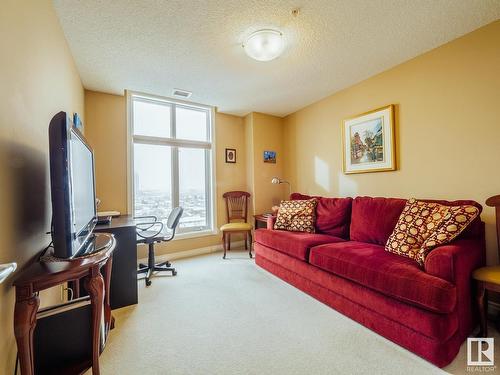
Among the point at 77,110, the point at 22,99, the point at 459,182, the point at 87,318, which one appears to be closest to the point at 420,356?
the point at 459,182

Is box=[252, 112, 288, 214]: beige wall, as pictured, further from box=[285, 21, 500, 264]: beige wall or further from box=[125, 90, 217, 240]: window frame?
box=[285, 21, 500, 264]: beige wall

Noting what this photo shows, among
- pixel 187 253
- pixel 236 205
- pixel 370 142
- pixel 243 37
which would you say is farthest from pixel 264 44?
pixel 187 253

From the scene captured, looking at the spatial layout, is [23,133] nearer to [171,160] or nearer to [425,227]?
[171,160]

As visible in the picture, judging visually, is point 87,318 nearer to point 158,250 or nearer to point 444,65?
point 158,250

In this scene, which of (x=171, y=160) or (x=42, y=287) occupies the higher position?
(x=171, y=160)

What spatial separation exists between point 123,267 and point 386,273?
2.27 meters

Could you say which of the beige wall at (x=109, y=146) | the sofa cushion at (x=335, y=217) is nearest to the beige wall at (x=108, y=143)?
the beige wall at (x=109, y=146)

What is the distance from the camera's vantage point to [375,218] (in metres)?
2.39

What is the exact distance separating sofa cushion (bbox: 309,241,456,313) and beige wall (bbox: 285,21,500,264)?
0.93 m

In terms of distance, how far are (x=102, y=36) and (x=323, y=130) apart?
2968 mm

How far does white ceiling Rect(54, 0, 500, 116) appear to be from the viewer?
1.77 metres

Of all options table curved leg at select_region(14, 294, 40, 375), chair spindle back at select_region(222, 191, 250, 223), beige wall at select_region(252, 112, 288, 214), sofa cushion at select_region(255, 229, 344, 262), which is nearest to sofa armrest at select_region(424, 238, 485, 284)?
sofa cushion at select_region(255, 229, 344, 262)

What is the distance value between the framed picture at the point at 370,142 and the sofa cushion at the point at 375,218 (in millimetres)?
551

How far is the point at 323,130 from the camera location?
3.61 meters
